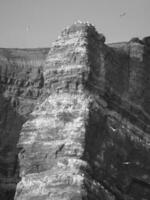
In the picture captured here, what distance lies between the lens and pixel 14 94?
60.4 meters

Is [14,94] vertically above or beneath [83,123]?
above

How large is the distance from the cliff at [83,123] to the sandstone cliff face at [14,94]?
72 mm

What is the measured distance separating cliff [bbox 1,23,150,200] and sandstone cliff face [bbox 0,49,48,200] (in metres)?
0.07

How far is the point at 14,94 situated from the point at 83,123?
8855 millimetres

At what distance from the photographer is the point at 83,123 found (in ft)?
173

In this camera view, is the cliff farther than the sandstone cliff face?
No

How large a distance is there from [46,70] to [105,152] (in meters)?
6.94

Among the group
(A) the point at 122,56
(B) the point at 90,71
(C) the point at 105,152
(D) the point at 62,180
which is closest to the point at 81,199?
(D) the point at 62,180

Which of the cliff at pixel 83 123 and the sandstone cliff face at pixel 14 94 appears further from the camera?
the sandstone cliff face at pixel 14 94

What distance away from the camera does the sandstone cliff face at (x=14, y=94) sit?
189 ft

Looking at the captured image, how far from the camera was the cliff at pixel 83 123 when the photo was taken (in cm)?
5106

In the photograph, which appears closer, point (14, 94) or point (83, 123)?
point (83, 123)

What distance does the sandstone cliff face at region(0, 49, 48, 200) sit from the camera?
57469mm

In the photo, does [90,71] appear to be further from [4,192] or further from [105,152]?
[4,192]
